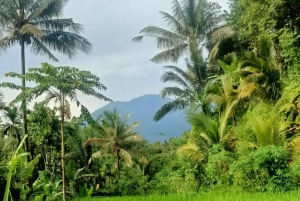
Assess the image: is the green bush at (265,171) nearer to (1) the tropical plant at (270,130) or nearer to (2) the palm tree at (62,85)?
(1) the tropical plant at (270,130)

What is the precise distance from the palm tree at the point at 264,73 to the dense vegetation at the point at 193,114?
0.03 metres

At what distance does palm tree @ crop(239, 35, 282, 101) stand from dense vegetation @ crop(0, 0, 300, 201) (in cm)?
3

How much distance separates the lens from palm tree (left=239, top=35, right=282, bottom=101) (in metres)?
13.3

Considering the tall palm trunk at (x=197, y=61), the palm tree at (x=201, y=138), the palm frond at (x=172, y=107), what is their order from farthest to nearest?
the palm frond at (x=172, y=107) < the tall palm trunk at (x=197, y=61) < the palm tree at (x=201, y=138)

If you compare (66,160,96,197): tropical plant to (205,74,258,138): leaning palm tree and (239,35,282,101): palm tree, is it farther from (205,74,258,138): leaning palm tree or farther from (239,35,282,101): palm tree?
(239,35,282,101): palm tree

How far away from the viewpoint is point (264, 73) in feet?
43.7

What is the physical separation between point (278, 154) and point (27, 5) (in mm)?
11966

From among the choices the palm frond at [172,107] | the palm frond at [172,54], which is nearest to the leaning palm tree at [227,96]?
the palm frond at [172,107]

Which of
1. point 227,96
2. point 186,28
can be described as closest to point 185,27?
point 186,28

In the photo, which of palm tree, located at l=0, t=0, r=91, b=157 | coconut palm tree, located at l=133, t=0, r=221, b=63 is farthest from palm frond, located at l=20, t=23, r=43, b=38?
coconut palm tree, located at l=133, t=0, r=221, b=63

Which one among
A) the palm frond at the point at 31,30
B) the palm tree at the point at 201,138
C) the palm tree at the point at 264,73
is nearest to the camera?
the palm tree at the point at 201,138

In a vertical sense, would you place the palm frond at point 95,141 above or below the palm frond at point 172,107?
below

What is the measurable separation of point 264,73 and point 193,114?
278cm

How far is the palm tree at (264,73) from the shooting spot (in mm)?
13264
